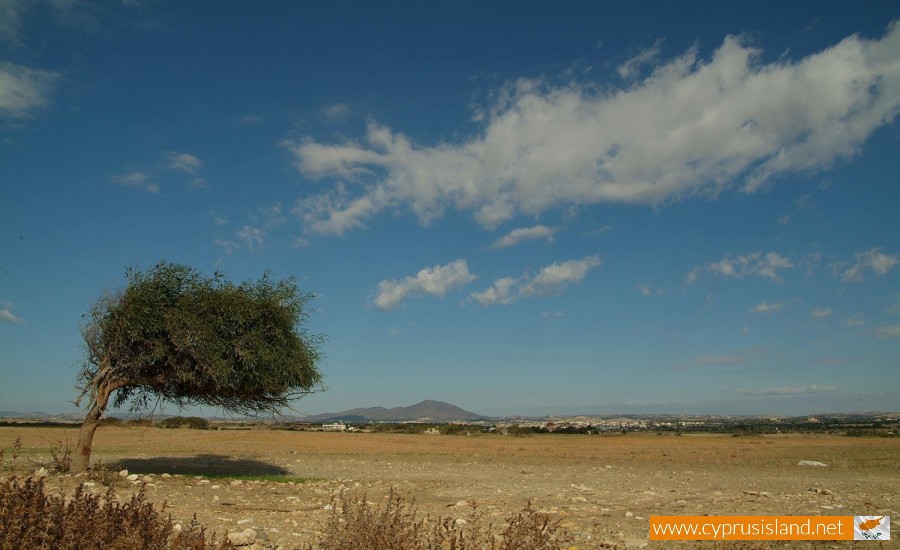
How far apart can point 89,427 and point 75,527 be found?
14.9 meters

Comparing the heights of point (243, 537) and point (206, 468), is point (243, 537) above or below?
above

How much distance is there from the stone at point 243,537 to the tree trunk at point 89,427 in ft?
34.8

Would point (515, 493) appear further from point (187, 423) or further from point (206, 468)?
point (187, 423)

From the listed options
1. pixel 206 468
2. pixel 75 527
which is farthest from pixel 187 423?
pixel 75 527

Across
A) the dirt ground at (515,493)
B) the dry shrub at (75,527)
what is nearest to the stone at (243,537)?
the dirt ground at (515,493)

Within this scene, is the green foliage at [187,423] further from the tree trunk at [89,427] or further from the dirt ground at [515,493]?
the tree trunk at [89,427]

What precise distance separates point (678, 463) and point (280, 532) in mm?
31962

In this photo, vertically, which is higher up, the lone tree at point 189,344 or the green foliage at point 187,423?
the lone tree at point 189,344

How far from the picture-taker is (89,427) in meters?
18.4

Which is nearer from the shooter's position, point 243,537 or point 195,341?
point 243,537

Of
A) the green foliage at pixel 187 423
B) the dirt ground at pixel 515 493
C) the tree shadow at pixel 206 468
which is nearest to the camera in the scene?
the dirt ground at pixel 515 493

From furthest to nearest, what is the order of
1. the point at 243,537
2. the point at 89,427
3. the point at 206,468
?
the point at 206,468
the point at 89,427
the point at 243,537

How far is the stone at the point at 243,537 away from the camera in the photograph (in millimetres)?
9200

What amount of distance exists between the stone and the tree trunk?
1061 centimetres
